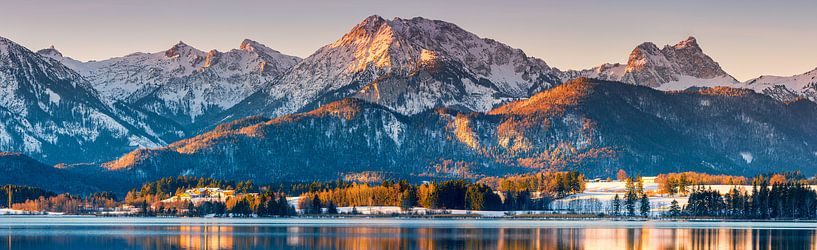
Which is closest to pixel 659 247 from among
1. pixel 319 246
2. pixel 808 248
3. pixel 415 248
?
pixel 808 248

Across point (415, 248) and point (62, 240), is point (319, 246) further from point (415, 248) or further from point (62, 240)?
point (62, 240)

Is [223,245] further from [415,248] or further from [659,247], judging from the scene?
[659,247]

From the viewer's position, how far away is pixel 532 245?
618ft

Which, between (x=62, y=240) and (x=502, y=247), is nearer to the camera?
(x=502, y=247)

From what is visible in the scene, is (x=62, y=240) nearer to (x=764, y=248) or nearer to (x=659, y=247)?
(x=659, y=247)

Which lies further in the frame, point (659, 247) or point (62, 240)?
point (62, 240)

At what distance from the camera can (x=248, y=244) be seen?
189500 millimetres

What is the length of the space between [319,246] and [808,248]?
59.0 metres

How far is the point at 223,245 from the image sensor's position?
187 m

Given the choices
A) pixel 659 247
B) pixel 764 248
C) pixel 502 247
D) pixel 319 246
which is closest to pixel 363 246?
pixel 319 246

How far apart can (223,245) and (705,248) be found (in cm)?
5859

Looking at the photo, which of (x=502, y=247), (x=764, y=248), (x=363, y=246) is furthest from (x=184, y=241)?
(x=764, y=248)

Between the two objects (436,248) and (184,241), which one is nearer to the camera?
(436,248)

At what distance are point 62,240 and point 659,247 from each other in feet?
251
